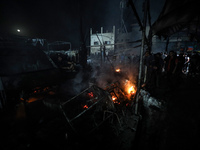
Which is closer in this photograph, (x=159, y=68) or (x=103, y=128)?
(x=103, y=128)

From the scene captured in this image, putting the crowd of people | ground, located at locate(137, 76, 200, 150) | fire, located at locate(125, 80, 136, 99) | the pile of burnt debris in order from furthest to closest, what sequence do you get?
fire, located at locate(125, 80, 136, 99)
the crowd of people
the pile of burnt debris
ground, located at locate(137, 76, 200, 150)

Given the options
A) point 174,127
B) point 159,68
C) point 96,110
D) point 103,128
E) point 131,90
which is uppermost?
point 159,68

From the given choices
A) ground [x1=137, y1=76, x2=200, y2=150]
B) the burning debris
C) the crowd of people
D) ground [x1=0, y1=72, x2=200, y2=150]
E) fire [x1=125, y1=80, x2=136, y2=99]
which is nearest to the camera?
ground [x1=137, y1=76, x2=200, y2=150]

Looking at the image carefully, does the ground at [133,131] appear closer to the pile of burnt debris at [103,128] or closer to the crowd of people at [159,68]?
the pile of burnt debris at [103,128]

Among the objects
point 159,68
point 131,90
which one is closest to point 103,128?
point 131,90

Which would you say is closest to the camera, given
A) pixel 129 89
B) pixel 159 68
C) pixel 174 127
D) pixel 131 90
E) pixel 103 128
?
pixel 174 127

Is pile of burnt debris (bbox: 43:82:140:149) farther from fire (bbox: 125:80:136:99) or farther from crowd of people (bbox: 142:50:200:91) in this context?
crowd of people (bbox: 142:50:200:91)

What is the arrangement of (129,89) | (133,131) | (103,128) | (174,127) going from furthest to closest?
(129,89)
(103,128)
(133,131)
(174,127)

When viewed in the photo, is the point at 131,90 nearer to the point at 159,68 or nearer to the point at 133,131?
the point at 159,68

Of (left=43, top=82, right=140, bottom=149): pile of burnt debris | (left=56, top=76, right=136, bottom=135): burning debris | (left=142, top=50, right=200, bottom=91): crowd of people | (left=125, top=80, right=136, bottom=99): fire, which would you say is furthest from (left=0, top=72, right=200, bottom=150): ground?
(left=125, top=80, right=136, bottom=99): fire

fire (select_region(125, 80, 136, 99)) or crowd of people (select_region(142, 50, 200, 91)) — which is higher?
crowd of people (select_region(142, 50, 200, 91))

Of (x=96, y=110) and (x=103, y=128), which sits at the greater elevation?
(x=96, y=110)

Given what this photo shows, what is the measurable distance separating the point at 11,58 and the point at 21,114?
11.6 feet

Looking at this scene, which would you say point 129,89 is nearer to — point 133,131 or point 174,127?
point 133,131
